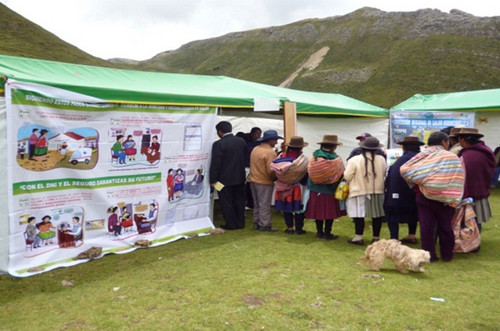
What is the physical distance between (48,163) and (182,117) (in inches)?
76.1

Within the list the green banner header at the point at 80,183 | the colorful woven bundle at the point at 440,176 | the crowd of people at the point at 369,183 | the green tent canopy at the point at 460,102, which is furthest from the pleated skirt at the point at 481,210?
the green tent canopy at the point at 460,102

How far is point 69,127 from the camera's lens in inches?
181

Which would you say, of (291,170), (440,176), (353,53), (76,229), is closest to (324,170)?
(291,170)

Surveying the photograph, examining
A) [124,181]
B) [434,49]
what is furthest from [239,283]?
[434,49]

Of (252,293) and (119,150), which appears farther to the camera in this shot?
(119,150)

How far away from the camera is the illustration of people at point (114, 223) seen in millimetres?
5062

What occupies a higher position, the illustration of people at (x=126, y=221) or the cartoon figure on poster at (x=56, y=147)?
the cartoon figure on poster at (x=56, y=147)

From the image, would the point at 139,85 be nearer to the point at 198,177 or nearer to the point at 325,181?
the point at 198,177

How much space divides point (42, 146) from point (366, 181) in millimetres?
3826

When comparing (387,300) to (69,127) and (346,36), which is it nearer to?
(69,127)

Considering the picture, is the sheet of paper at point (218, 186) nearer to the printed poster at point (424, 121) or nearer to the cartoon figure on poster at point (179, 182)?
the cartoon figure on poster at point (179, 182)

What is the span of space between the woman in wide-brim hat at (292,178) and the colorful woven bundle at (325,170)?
0.29 metres

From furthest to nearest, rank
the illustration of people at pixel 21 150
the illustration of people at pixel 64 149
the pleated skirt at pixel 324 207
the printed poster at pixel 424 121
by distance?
the printed poster at pixel 424 121 → the pleated skirt at pixel 324 207 → the illustration of people at pixel 64 149 → the illustration of people at pixel 21 150

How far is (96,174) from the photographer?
4867mm
